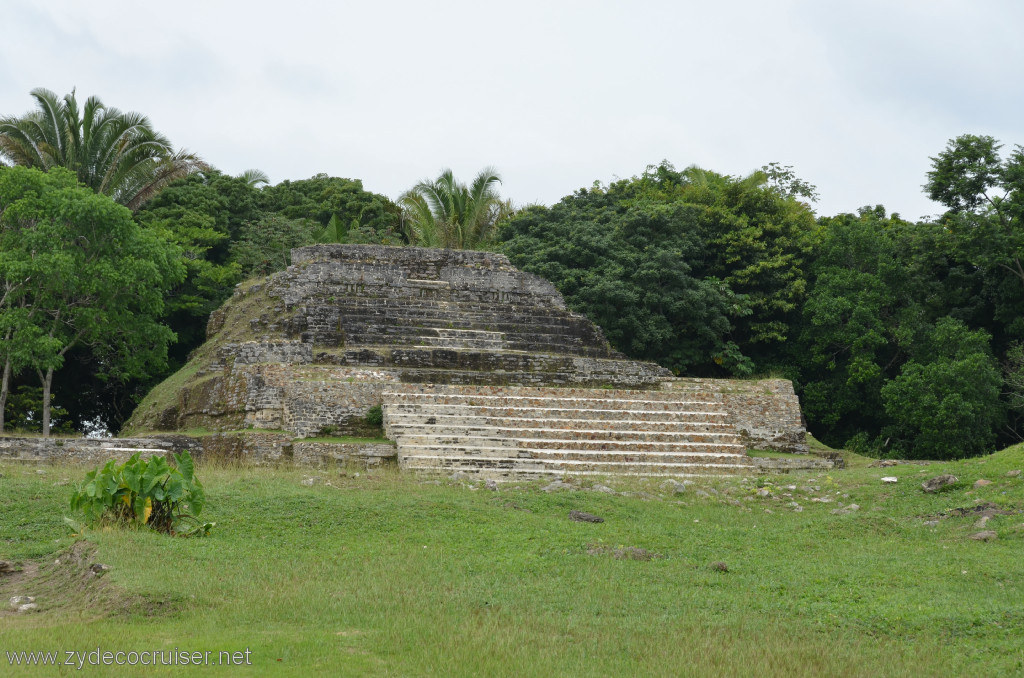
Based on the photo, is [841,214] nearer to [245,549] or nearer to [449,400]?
[449,400]

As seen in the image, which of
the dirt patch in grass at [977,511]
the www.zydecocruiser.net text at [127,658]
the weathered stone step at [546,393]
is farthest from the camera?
the weathered stone step at [546,393]

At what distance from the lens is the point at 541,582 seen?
7.75 metres

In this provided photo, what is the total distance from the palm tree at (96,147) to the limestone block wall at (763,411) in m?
14.7

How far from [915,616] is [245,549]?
554 cm

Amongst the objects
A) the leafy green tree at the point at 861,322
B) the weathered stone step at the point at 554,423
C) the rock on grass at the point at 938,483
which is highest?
the leafy green tree at the point at 861,322

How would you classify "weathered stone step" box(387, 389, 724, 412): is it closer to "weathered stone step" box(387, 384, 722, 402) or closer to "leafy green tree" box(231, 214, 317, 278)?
"weathered stone step" box(387, 384, 722, 402)

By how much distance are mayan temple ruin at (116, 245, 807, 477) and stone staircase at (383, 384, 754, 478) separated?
3 centimetres

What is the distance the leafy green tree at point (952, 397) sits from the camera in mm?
18562

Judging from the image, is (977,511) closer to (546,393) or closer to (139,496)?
(546,393)

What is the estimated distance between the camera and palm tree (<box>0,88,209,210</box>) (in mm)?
23875

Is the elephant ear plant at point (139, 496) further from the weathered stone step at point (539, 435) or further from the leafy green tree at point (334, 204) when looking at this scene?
the leafy green tree at point (334, 204)

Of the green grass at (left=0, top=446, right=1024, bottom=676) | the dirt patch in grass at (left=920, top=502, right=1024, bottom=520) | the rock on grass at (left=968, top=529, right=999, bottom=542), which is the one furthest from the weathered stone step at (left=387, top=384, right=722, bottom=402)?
the rock on grass at (left=968, top=529, right=999, bottom=542)

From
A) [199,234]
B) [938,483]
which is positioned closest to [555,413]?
[938,483]

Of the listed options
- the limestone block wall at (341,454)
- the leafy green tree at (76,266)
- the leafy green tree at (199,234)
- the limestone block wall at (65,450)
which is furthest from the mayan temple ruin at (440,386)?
the leafy green tree at (199,234)
